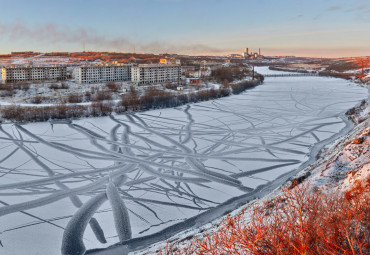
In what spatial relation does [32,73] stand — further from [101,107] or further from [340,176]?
[340,176]

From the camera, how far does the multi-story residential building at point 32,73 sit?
3045cm

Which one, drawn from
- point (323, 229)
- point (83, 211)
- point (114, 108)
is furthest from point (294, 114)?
point (323, 229)

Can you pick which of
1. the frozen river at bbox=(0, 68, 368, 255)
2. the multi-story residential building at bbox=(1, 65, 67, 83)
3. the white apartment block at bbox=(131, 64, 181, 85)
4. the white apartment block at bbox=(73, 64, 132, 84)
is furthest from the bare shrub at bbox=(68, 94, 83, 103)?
the multi-story residential building at bbox=(1, 65, 67, 83)

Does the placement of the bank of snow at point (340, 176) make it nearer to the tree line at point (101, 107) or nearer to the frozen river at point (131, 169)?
the frozen river at point (131, 169)

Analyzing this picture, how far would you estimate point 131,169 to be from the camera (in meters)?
8.63

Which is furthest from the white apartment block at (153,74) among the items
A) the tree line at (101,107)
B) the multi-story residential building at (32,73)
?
the tree line at (101,107)

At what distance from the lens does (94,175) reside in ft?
27.0

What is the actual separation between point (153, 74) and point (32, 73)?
12.6 meters

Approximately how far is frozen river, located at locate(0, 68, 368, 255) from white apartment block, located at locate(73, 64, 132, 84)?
53.7 ft

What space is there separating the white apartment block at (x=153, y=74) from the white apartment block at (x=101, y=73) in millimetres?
2705

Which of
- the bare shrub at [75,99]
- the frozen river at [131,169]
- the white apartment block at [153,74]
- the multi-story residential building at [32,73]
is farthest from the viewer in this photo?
the white apartment block at [153,74]

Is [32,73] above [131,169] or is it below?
above

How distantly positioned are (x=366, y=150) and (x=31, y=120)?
49.3 feet

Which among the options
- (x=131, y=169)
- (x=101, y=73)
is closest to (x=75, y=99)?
(x=101, y=73)
